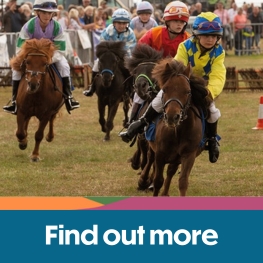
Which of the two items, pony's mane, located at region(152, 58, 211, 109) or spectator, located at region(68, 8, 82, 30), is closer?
pony's mane, located at region(152, 58, 211, 109)

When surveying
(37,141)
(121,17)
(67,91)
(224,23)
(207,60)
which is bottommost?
(224,23)

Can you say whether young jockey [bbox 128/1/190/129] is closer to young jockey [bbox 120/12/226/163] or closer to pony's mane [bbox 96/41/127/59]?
young jockey [bbox 120/12/226/163]

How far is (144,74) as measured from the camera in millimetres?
10414

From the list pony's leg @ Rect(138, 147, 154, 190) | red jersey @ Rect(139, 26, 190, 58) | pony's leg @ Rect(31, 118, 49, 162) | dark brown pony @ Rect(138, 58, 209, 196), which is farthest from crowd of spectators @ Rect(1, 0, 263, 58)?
dark brown pony @ Rect(138, 58, 209, 196)

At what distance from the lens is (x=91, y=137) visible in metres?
15.9

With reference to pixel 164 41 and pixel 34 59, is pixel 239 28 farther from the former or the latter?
pixel 164 41

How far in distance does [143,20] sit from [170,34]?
5438 mm

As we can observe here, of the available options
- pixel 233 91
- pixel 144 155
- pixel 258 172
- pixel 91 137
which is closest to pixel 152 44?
pixel 144 155

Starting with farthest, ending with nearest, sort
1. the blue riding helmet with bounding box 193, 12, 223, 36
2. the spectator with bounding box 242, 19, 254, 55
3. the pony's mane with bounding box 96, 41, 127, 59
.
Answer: the spectator with bounding box 242, 19, 254, 55 → the pony's mane with bounding box 96, 41, 127, 59 → the blue riding helmet with bounding box 193, 12, 223, 36

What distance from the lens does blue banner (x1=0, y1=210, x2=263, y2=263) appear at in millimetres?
5625

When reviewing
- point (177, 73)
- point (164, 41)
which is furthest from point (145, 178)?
point (177, 73)

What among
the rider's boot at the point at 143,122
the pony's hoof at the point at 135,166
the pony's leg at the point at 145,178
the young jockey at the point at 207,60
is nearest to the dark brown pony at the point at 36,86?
the pony's hoof at the point at 135,166

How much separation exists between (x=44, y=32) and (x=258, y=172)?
3715 mm

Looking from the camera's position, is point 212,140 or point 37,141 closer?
point 212,140
